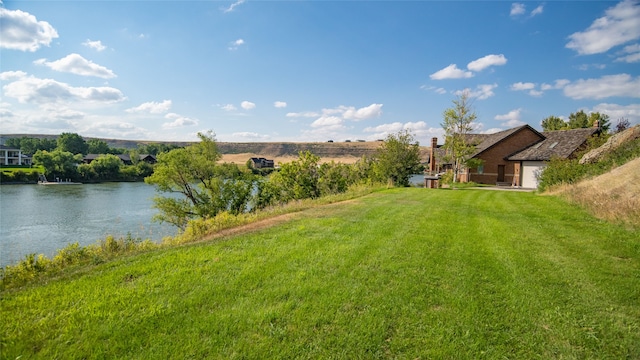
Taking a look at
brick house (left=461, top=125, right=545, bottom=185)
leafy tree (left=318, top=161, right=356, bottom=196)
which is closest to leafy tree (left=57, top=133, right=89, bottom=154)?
leafy tree (left=318, top=161, right=356, bottom=196)

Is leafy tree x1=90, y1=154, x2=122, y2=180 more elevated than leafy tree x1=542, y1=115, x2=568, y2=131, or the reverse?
leafy tree x1=542, y1=115, x2=568, y2=131

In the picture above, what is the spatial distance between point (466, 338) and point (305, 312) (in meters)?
1.83

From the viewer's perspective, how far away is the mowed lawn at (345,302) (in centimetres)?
329

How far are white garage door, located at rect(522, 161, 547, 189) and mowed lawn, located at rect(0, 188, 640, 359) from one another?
843 inches

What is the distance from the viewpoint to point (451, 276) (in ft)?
16.2

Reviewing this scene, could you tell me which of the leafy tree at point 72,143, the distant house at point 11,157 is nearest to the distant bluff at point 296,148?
the leafy tree at point 72,143

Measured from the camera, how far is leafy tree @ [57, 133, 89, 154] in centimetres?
11394

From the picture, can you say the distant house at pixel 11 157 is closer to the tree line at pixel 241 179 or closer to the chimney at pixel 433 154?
the tree line at pixel 241 179

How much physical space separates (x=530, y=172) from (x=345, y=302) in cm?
2788

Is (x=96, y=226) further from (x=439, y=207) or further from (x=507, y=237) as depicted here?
(x=507, y=237)

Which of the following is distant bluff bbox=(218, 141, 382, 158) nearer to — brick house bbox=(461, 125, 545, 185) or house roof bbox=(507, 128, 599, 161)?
brick house bbox=(461, 125, 545, 185)

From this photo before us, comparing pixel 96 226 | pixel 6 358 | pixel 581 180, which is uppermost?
pixel 581 180

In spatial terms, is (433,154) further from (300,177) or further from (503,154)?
(300,177)

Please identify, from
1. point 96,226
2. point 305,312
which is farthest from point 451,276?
point 96,226
